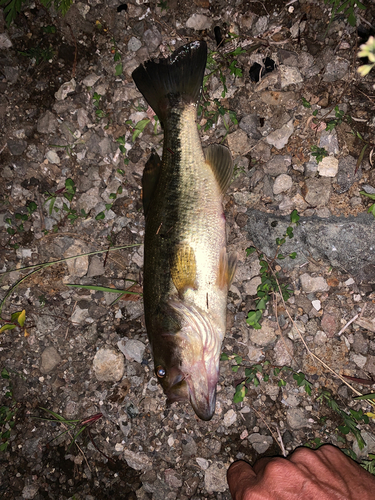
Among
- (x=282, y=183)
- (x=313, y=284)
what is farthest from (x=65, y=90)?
(x=313, y=284)

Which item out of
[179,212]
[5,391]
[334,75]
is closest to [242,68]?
[334,75]

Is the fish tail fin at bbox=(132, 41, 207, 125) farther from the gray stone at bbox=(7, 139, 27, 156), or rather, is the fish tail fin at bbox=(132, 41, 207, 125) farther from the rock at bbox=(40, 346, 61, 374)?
the rock at bbox=(40, 346, 61, 374)

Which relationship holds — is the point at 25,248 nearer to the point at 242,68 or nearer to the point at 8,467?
the point at 8,467

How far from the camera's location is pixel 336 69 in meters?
3.52

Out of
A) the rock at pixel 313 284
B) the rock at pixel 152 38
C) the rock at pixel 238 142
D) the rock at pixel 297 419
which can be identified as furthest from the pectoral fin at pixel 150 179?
the rock at pixel 297 419

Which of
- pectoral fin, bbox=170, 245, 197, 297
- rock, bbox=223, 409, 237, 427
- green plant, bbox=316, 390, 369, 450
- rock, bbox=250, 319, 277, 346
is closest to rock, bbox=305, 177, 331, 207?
rock, bbox=250, 319, 277, 346

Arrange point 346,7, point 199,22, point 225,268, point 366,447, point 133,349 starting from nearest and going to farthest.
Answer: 1. point 225,268
2. point 346,7
3. point 366,447
4. point 199,22
5. point 133,349

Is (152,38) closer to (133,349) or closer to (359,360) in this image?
(133,349)

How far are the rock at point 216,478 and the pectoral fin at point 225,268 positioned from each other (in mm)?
2015

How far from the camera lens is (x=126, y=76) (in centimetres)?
389

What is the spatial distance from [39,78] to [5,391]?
3.76 m

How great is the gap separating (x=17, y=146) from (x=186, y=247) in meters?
2.55

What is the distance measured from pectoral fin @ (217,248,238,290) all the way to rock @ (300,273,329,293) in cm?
82

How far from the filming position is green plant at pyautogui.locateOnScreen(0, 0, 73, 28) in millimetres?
3773
